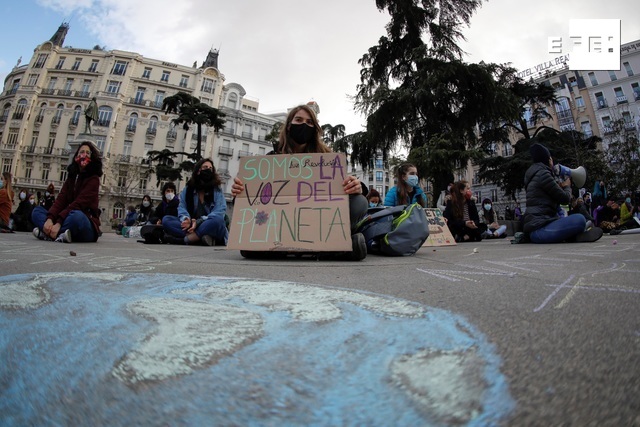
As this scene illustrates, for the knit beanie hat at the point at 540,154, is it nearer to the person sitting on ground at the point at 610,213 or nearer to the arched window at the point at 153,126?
the person sitting on ground at the point at 610,213

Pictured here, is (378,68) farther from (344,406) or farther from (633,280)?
(344,406)

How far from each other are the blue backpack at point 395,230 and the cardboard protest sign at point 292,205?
1.29ft

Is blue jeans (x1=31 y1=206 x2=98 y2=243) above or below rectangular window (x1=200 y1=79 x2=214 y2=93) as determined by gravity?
below

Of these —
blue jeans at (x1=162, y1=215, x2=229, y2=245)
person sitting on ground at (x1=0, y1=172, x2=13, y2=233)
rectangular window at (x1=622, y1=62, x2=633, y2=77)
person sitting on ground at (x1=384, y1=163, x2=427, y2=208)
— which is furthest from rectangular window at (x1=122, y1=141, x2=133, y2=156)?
rectangular window at (x1=622, y1=62, x2=633, y2=77)

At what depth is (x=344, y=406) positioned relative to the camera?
352 millimetres

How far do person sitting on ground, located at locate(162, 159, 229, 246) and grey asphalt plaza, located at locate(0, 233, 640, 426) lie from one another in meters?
3.32

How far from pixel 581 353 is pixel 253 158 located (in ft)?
8.07

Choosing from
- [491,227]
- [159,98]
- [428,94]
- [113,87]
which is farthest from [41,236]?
[113,87]

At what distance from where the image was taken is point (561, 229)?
4137mm

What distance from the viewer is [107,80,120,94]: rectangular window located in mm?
37438

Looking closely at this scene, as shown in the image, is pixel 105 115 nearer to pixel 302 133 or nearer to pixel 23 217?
pixel 23 217

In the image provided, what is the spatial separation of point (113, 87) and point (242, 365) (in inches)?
1846

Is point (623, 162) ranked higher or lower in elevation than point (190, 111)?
lower

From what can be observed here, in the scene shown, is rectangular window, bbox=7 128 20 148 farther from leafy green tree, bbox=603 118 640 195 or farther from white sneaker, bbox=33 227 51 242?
leafy green tree, bbox=603 118 640 195
